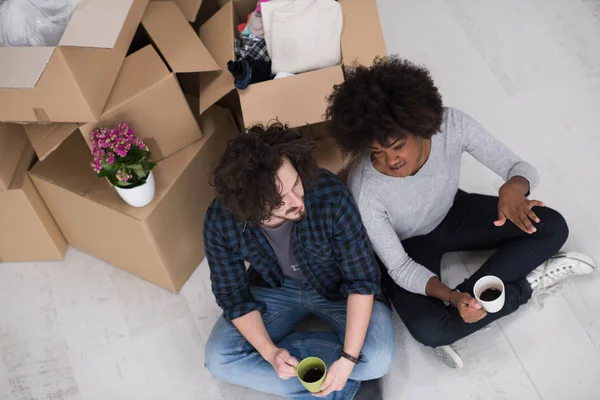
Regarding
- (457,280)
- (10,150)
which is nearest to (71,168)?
(10,150)

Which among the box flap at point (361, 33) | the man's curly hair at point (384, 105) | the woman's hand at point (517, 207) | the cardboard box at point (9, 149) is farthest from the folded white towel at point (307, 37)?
the cardboard box at point (9, 149)

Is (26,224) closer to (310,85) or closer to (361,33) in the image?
(310,85)

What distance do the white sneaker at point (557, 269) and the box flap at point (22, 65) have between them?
1327 mm

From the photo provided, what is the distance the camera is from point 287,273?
1906 mm

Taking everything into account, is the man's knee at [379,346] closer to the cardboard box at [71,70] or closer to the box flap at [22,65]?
the cardboard box at [71,70]

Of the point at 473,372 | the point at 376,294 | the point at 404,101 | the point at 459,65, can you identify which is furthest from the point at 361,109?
the point at 459,65

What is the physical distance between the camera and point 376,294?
184cm

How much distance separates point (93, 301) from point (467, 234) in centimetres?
112

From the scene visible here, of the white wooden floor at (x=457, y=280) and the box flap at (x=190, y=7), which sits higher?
the box flap at (x=190, y=7)

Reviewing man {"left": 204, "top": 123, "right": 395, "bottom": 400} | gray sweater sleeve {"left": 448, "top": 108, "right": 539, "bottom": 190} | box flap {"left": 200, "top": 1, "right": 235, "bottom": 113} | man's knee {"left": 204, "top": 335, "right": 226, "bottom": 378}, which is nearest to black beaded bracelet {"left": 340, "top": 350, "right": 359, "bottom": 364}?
man {"left": 204, "top": 123, "right": 395, "bottom": 400}

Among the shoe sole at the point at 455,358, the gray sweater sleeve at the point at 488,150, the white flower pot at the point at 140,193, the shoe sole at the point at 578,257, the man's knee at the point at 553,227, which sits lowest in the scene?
the shoe sole at the point at 455,358

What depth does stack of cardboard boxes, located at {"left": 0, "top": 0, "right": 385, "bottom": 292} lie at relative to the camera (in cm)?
172

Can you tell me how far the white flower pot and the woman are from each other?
1.69ft

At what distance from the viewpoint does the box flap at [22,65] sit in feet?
5.46
